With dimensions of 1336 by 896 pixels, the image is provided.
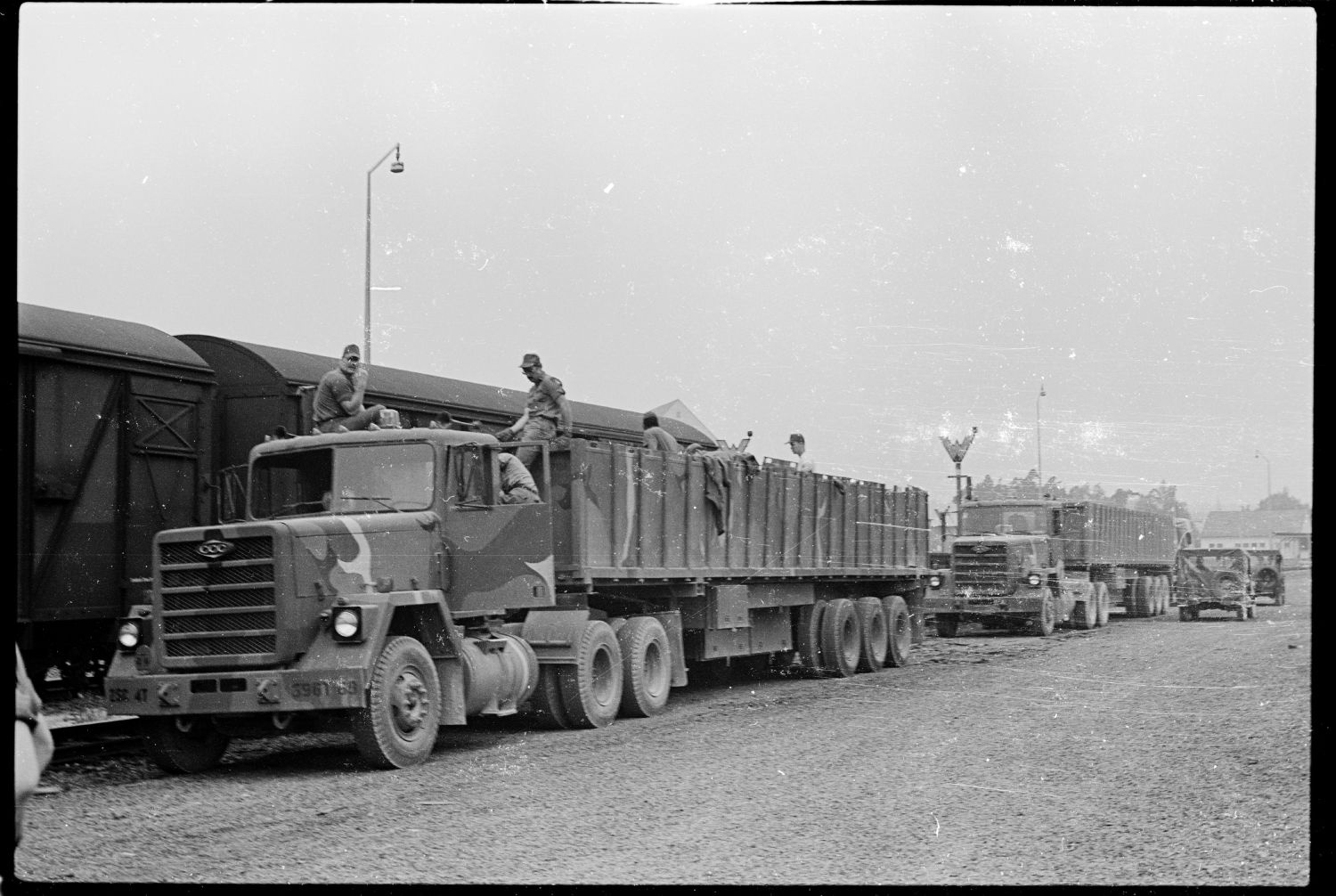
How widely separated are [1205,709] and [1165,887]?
6.07 meters

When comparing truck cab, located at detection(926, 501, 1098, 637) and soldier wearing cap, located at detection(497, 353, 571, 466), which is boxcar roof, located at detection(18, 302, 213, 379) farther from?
truck cab, located at detection(926, 501, 1098, 637)

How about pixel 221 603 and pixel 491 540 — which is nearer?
pixel 221 603

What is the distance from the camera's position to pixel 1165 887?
631 centimetres

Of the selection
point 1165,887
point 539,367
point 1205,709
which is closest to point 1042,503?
point 1205,709

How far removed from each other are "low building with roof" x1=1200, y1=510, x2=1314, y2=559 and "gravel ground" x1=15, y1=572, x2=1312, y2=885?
1.80 meters

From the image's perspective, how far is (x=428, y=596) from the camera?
9828 mm

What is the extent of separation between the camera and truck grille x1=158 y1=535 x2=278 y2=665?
913 cm

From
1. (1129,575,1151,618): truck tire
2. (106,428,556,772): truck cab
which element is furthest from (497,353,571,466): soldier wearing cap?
(1129,575,1151,618): truck tire

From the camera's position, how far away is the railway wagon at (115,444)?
34.0 feet

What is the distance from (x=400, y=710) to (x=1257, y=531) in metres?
14.7

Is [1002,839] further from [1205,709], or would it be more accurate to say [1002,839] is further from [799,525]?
[799,525]

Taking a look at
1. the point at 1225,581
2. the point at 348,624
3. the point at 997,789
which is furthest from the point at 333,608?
the point at 1225,581

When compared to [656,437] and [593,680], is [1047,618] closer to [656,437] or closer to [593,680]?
[656,437]

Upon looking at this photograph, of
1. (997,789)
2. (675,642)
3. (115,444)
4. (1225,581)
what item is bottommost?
(997,789)
